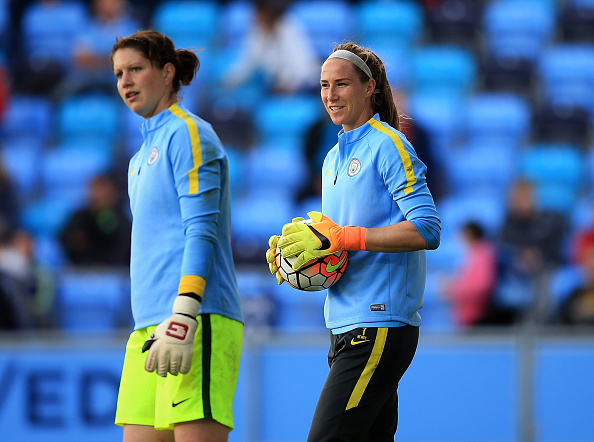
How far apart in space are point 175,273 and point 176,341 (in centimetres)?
36

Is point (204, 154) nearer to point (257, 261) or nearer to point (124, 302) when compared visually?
point (124, 302)

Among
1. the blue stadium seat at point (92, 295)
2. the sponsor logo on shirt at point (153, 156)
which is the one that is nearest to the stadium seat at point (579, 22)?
the blue stadium seat at point (92, 295)

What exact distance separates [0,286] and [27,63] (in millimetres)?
5322

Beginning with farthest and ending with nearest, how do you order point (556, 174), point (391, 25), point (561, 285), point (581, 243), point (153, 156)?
point (391, 25), point (556, 174), point (581, 243), point (561, 285), point (153, 156)

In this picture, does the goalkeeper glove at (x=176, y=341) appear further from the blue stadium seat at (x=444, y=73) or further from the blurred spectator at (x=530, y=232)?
the blue stadium seat at (x=444, y=73)

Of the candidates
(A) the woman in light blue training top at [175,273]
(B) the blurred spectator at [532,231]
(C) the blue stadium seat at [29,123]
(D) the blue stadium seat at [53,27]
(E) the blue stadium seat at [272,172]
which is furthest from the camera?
(D) the blue stadium seat at [53,27]

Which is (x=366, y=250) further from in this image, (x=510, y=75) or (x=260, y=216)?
(x=510, y=75)

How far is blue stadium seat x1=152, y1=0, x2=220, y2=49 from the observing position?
12.4m

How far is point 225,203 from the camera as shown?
371cm

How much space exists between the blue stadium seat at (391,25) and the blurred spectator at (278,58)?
0.92 m

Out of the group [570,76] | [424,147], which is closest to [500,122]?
[570,76]

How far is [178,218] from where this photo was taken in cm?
361

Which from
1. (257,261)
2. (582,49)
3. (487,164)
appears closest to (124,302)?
(257,261)

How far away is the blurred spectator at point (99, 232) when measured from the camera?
339 inches
